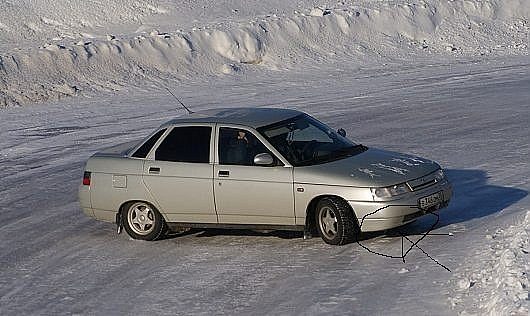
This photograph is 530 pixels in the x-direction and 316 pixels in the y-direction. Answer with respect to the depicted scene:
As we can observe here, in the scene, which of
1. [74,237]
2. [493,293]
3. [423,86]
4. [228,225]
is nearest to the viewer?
[493,293]

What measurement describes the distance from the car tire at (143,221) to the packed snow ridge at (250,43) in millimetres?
16426

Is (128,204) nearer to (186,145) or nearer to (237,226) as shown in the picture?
(186,145)

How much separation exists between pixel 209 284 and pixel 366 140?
9374 mm

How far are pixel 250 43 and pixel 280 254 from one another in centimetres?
2389

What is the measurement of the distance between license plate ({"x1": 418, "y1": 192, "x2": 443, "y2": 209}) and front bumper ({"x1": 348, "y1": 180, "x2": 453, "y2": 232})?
0.04 metres

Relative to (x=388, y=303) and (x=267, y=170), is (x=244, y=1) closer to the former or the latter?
(x=267, y=170)

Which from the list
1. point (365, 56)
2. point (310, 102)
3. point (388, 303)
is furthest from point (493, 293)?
point (365, 56)

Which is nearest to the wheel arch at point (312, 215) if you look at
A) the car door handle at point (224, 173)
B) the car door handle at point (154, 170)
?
the car door handle at point (224, 173)

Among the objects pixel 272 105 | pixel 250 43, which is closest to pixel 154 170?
pixel 272 105

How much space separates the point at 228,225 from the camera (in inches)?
443

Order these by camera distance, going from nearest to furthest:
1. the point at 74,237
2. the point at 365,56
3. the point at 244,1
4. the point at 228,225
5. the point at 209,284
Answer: the point at 209,284 < the point at 228,225 < the point at 74,237 < the point at 365,56 < the point at 244,1

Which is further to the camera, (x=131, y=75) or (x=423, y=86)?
(x=131, y=75)

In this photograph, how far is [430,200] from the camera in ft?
35.0

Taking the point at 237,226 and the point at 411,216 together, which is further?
the point at 237,226
